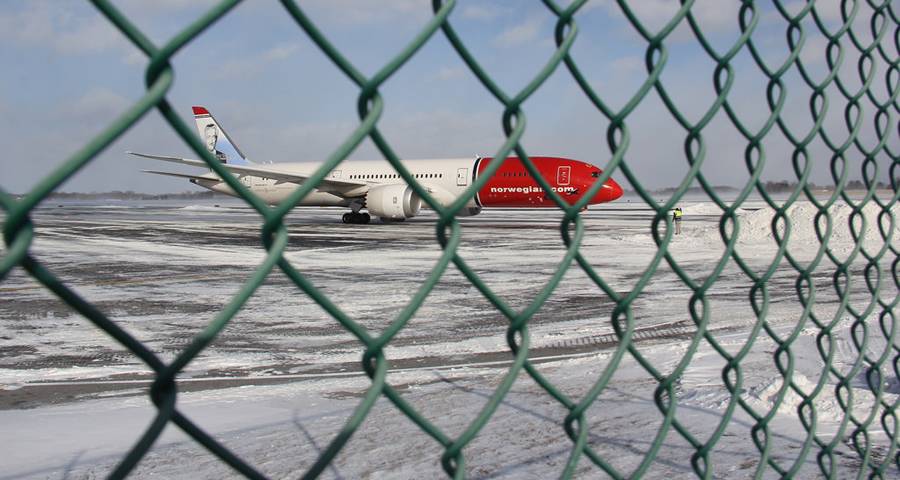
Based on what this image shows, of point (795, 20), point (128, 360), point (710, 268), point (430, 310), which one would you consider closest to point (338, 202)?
point (710, 268)

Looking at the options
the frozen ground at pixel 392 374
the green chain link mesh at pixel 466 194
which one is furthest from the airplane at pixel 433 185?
the green chain link mesh at pixel 466 194

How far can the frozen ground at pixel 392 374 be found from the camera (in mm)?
3121

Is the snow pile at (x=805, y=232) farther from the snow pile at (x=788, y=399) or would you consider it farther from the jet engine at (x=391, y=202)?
the snow pile at (x=788, y=399)

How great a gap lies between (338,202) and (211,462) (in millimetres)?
22986

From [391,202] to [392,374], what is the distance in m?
17.2

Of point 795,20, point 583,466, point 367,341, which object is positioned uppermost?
point 795,20

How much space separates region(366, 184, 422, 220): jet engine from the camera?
21.9 m

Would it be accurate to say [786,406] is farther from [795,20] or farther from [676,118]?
[676,118]

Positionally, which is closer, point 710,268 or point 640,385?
point 640,385

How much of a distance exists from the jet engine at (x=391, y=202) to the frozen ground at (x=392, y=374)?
1058 cm

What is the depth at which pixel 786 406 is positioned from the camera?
3.70 metres

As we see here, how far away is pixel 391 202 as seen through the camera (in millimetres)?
21906

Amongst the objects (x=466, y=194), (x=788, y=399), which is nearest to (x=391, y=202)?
(x=788, y=399)

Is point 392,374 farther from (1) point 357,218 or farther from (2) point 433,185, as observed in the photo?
(1) point 357,218
